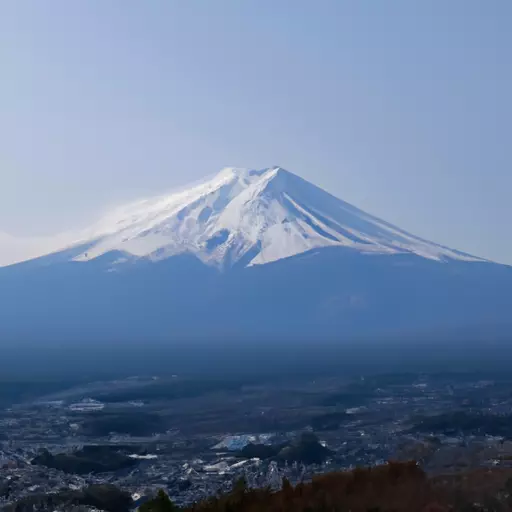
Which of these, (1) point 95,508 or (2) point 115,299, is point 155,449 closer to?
(1) point 95,508

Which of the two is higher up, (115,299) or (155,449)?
(115,299)

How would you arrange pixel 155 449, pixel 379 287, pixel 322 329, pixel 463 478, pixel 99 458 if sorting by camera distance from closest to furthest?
pixel 463 478, pixel 99 458, pixel 155 449, pixel 322 329, pixel 379 287

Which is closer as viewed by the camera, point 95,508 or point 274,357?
point 95,508

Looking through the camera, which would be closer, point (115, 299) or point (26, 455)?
point (26, 455)

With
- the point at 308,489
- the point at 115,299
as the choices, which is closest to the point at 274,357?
the point at 308,489

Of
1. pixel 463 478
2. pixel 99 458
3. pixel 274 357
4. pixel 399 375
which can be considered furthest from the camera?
pixel 274 357

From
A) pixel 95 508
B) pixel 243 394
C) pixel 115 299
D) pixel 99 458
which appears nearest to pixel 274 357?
pixel 243 394

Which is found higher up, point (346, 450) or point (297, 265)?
point (297, 265)

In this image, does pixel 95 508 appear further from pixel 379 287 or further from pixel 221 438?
pixel 379 287

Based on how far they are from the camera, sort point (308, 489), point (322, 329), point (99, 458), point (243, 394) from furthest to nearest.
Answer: point (322, 329)
point (243, 394)
point (99, 458)
point (308, 489)
